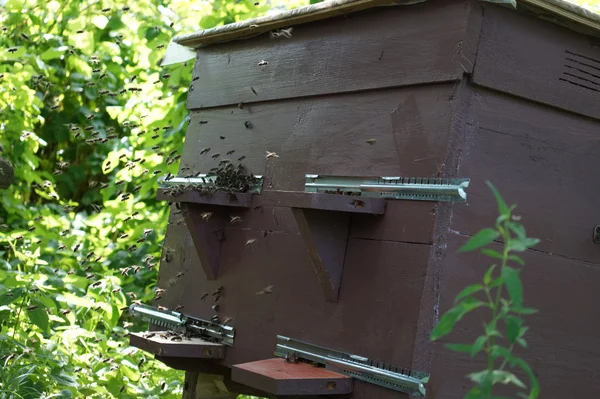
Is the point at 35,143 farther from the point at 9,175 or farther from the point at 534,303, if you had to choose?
the point at 534,303

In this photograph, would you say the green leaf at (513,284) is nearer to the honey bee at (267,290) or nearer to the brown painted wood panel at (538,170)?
the brown painted wood panel at (538,170)

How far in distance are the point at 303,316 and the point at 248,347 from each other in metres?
0.40

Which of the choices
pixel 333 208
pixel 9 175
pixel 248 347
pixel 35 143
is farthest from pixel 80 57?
pixel 333 208

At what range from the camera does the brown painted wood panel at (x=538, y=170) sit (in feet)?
8.27

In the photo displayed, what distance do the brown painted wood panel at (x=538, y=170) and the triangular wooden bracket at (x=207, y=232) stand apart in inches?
51.3

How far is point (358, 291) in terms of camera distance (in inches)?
107

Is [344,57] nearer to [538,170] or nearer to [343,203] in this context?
[343,203]

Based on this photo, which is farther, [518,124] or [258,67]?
[258,67]

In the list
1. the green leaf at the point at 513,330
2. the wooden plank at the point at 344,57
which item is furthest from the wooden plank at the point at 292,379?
the green leaf at the point at 513,330

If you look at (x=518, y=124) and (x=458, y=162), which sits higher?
(x=518, y=124)

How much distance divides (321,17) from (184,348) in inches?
54.3

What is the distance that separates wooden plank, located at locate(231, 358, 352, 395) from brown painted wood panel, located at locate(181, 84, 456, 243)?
47 centimetres

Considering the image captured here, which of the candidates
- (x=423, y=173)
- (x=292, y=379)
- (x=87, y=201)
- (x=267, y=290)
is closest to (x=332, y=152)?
(x=423, y=173)

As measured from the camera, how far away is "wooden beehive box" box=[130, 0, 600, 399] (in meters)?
2.49
